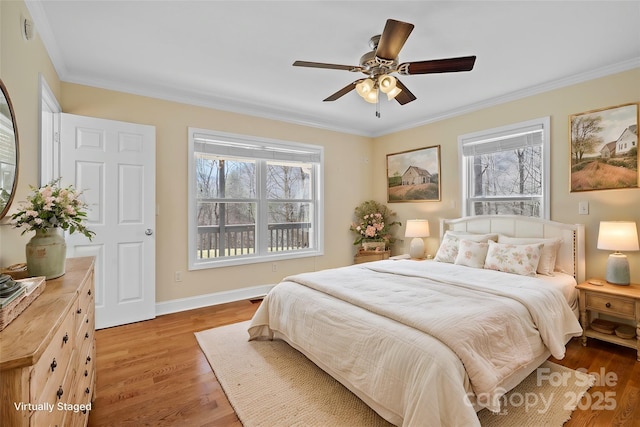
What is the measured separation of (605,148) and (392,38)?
2667 millimetres

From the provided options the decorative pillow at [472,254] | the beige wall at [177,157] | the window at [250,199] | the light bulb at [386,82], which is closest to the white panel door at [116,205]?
the beige wall at [177,157]

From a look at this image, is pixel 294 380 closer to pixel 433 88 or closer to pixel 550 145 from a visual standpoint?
pixel 433 88

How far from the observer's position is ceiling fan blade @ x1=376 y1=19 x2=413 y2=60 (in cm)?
169

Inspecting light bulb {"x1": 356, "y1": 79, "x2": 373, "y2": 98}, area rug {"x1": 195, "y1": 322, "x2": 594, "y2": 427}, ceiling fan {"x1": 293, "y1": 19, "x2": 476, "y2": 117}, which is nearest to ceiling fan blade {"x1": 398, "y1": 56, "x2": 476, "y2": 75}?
ceiling fan {"x1": 293, "y1": 19, "x2": 476, "y2": 117}

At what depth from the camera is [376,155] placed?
5.44m

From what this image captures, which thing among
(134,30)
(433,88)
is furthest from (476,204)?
(134,30)

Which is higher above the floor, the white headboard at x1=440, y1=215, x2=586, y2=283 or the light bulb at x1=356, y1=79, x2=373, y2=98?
the light bulb at x1=356, y1=79, x2=373, y2=98

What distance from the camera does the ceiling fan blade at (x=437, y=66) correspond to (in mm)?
2025

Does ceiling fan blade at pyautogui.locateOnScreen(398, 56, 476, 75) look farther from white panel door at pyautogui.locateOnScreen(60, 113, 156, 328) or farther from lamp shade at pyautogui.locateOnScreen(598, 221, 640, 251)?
white panel door at pyautogui.locateOnScreen(60, 113, 156, 328)

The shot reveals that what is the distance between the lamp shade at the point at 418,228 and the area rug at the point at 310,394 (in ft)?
7.06

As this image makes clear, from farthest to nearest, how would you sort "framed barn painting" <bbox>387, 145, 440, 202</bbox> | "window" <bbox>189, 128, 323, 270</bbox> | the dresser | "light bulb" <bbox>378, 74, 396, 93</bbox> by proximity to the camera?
"framed barn painting" <bbox>387, 145, 440, 202</bbox>, "window" <bbox>189, 128, 323, 270</bbox>, "light bulb" <bbox>378, 74, 396, 93</bbox>, the dresser

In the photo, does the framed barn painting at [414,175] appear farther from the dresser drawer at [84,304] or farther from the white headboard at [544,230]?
the dresser drawer at [84,304]

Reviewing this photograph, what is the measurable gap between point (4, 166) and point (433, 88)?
12.1 ft

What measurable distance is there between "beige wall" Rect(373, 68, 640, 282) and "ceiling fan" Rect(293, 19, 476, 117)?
1942mm
